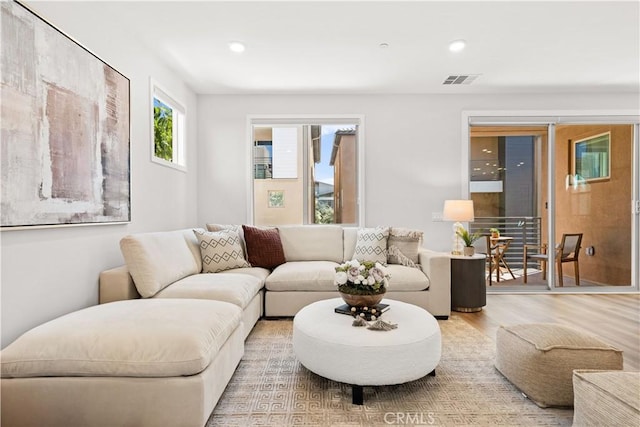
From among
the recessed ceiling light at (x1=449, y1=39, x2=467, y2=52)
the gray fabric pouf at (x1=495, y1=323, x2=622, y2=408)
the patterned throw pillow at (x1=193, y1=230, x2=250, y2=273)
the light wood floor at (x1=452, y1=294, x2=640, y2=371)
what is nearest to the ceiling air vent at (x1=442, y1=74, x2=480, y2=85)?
the recessed ceiling light at (x1=449, y1=39, x2=467, y2=52)

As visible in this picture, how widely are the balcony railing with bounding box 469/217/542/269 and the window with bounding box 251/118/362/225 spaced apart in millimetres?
1730

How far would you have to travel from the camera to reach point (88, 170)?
2.32 metres

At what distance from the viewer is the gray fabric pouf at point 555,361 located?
6.09 ft

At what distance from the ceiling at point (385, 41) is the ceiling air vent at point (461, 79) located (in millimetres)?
78

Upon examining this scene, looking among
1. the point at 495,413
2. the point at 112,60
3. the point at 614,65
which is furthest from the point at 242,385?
the point at 614,65

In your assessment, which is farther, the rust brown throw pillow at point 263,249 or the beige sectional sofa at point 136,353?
the rust brown throw pillow at point 263,249

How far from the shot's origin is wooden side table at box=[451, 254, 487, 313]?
11.9ft

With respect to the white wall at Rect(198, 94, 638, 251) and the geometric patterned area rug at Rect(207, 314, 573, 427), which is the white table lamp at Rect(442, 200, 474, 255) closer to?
the white wall at Rect(198, 94, 638, 251)

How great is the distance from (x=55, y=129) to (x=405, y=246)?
123 inches

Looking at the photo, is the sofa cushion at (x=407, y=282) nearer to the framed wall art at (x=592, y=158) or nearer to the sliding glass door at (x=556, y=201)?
the sliding glass door at (x=556, y=201)

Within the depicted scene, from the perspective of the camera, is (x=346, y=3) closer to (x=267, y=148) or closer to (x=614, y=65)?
(x=267, y=148)

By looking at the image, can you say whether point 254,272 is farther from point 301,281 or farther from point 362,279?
point 362,279

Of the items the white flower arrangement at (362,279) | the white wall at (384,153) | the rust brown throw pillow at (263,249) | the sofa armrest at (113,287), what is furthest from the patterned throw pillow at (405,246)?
the sofa armrest at (113,287)

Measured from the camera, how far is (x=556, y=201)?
4625 mm
